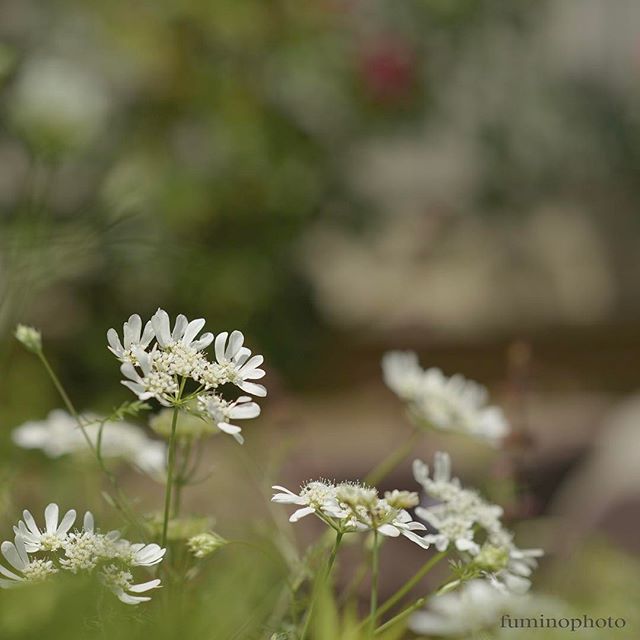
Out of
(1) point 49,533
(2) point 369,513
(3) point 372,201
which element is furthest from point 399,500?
(3) point 372,201

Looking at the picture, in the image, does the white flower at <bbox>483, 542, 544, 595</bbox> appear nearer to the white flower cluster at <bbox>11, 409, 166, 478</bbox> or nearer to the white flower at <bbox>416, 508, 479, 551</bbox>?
the white flower at <bbox>416, 508, 479, 551</bbox>

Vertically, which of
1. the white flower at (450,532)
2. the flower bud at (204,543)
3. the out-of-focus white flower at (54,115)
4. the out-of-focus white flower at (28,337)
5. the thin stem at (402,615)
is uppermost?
the out-of-focus white flower at (54,115)

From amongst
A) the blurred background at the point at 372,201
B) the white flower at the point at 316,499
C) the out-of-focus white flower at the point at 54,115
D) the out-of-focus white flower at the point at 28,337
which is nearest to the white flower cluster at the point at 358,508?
the white flower at the point at 316,499

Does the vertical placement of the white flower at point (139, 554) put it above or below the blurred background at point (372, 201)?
below

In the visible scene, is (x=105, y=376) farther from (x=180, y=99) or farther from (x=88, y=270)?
(x=180, y=99)

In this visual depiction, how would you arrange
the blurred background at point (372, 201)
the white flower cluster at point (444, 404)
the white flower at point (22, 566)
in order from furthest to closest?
the blurred background at point (372, 201), the white flower cluster at point (444, 404), the white flower at point (22, 566)

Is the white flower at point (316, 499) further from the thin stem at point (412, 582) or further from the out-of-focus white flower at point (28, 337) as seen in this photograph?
the out-of-focus white flower at point (28, 337)

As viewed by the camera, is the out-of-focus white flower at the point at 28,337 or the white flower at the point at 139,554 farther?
the out-of-focus white flower at the point at 28,337
